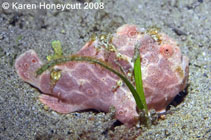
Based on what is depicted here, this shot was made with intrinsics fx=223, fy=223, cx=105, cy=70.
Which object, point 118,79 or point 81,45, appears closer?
point 118,79

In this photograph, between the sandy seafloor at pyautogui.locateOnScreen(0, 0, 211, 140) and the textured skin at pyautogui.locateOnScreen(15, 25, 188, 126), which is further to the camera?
the textured skin at pyautogui.locateOnScreen(15, 25, 188, 126)

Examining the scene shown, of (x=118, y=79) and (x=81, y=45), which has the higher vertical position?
(x=81, y=45)

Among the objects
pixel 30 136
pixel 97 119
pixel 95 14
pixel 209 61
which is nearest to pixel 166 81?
pixel 97 119

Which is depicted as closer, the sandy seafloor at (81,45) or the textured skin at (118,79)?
the sandy seafloor at (81,45)

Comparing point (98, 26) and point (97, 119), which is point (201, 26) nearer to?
point (98, 26)
